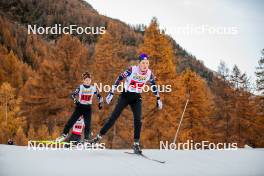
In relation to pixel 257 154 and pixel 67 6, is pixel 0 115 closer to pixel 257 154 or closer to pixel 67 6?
pixel 257 154

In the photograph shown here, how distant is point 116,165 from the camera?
6090 mm

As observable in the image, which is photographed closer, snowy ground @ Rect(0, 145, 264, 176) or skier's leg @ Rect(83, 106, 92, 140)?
snowy ground @ Rect(0, 145, 264, 176)

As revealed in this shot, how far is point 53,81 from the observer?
2538 cm

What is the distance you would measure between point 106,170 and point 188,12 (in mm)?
12710

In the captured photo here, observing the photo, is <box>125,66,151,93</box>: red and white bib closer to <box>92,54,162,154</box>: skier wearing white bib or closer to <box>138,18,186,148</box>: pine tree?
<box>92,54,162,154</box>: skier wearing white bib

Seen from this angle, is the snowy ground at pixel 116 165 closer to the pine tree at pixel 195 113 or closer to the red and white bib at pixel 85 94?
the red and white bib at pixel 85 94

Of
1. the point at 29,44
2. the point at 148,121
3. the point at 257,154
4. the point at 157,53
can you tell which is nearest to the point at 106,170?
the point at 257,154

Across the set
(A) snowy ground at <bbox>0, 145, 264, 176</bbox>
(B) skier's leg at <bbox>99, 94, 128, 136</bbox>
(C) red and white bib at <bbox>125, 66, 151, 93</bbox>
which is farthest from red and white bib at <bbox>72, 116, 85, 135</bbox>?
(C) red and white bib at <bbox>125, 66, 151, 93</bbox>

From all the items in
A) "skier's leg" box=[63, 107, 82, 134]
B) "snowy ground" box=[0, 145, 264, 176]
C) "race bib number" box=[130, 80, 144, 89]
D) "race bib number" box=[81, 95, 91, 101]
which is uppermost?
"race bib number" box=[130, 80, 144, 89]

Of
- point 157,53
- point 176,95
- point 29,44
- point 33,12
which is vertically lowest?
point 176,95

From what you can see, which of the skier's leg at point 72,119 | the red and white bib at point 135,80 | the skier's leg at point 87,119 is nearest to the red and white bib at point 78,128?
the skier's leg at point 87,119

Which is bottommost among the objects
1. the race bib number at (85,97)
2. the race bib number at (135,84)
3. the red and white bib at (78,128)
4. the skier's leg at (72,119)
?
the red and white bib at (78,128)

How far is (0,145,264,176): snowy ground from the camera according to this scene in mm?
5426

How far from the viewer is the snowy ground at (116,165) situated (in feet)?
17.8
